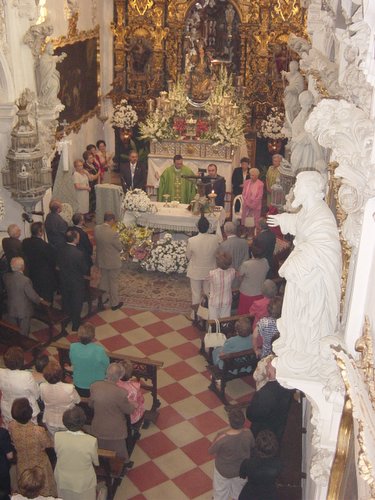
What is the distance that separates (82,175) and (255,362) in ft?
20.4

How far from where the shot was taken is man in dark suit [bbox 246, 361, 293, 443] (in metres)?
6.27

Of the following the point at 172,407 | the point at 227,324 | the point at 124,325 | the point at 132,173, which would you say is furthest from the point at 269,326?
the point at 132,173

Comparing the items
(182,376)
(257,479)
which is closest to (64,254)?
(182,376)

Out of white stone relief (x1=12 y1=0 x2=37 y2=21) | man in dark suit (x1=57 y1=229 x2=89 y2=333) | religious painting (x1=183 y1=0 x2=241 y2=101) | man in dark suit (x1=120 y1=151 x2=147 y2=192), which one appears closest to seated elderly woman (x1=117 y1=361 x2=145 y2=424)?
man in dark suit (x1=57 y1=229 x2=89 y2=333)

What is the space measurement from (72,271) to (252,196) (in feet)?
13.7

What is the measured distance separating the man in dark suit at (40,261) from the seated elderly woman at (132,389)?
9.66ft

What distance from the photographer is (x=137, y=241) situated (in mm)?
11500

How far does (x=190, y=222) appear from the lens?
1158 centimetres

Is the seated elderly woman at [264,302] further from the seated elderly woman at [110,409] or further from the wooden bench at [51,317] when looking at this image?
the wooden bench at [51,317]

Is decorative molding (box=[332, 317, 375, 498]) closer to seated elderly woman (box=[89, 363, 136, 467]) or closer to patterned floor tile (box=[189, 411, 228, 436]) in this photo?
seated elderly woman (box=[89, 363, 136, 467])

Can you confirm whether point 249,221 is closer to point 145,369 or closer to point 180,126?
point 180,126

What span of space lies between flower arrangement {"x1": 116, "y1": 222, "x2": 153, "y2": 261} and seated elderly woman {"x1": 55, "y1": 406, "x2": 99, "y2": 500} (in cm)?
571

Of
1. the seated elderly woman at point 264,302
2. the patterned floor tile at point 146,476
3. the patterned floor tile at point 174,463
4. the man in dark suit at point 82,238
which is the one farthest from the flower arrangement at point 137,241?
the patterned floor tile at point 146,476

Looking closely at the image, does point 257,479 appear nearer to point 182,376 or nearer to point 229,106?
point 182,376
